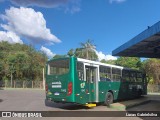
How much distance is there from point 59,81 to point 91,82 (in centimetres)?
207

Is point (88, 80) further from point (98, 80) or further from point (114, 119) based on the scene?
point (114, 119)

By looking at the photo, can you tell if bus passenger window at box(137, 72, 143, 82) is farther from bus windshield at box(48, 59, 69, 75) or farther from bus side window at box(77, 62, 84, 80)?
bus windshield at box(48, 59, 69, 75)

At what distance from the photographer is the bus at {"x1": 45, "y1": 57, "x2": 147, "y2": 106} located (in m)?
16.5

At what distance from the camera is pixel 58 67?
1744 cm

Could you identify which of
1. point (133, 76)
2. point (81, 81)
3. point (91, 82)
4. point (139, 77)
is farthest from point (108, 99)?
point (139, 77)

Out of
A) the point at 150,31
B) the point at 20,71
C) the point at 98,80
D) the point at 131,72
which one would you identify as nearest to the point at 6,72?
the point at 20,71

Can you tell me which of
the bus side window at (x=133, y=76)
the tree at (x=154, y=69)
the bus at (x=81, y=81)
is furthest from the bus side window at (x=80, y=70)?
the tree at (x=154, y=69)

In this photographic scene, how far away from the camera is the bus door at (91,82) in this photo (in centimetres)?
1754

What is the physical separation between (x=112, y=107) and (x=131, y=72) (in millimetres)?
6688

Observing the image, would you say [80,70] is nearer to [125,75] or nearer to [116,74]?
[116,74]

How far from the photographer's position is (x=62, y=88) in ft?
55.6

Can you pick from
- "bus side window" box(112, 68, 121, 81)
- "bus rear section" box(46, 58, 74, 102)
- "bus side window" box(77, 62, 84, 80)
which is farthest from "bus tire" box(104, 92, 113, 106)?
"bus rear section" box(46, 58, 74, 102)

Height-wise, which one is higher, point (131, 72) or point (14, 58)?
point (14, 58)

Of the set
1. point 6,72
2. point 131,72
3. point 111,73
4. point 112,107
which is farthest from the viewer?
point 6,72
